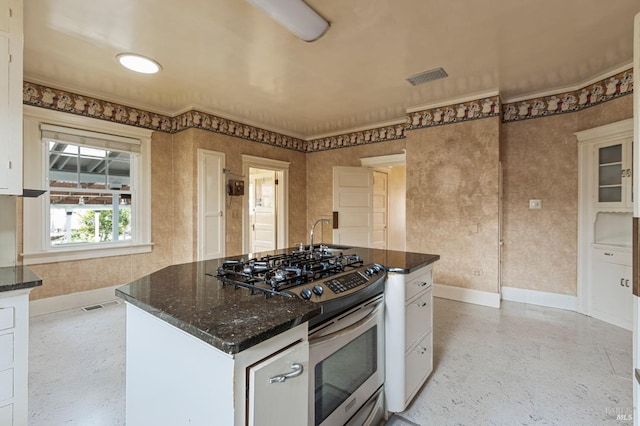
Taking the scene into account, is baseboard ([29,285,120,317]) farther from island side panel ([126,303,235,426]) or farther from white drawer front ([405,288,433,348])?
white drawer front ([405,288,433,348])

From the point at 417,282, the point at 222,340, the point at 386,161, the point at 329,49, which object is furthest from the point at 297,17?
the point at 386,161

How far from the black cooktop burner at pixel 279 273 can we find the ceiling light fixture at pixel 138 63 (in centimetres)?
241

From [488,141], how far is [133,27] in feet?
12.7

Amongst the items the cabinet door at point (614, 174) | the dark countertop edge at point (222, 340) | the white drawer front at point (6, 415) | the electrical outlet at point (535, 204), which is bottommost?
the white drawer front at point (6, 415)

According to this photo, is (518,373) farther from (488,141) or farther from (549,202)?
(488,141)

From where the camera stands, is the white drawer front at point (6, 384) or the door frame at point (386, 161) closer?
the white drawer front at point (6, 384)

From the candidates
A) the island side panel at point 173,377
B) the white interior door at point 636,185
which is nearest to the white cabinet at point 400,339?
the white interior door at point 636,185

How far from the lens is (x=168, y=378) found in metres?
1.08

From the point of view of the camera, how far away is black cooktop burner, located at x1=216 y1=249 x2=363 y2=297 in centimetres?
129

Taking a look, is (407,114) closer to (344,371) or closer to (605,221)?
(605,221)

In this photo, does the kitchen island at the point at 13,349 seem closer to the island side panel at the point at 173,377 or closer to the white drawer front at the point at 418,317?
the island side panel at the point at 173,377

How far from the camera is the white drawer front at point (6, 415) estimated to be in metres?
1.44

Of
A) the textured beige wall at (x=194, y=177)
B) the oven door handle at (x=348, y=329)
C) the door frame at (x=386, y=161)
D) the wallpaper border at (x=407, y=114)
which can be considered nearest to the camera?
the oven door handle at (x=348, y=329)

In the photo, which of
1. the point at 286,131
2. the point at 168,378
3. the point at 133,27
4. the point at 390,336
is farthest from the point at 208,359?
the point at 286,131
